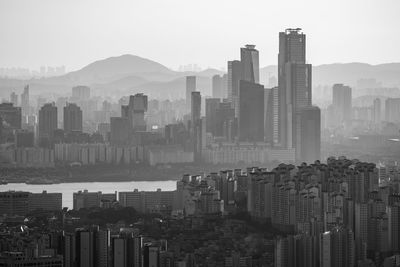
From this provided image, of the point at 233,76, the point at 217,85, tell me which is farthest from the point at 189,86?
the point at 233,76

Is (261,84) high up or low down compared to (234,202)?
up

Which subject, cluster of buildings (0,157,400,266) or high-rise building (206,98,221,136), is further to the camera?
high-rise building (206,98,221,136)

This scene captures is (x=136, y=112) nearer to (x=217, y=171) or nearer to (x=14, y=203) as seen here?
(x=217, y=171)

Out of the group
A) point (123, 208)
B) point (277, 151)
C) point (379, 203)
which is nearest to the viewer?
point (379, 203)

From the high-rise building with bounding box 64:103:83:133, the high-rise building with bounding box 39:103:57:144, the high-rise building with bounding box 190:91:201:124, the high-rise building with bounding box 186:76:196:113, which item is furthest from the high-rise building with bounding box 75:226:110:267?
the high-rise building with bounding box 186:76:196:113

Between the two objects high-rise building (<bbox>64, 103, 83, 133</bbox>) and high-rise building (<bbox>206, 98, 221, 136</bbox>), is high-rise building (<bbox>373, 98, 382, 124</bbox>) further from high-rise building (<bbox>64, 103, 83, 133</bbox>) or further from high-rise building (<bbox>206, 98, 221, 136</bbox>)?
high-rise building (<bbox>64, 103, 83, 133</bbox>)

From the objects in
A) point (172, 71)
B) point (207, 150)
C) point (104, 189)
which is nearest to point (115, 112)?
point (172, 71)

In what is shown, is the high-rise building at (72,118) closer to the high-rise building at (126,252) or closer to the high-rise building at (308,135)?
the high-rise building at (308,135)

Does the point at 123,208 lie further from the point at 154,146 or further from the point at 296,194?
the point at 154,146
